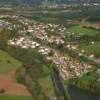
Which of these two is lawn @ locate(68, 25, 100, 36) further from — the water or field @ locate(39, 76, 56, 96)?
field @ locate(39, 76, 56, 96)

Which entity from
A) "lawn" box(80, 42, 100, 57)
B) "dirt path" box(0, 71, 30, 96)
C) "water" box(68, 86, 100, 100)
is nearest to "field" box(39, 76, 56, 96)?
"dirt path" box(0, 71, 30, 96)

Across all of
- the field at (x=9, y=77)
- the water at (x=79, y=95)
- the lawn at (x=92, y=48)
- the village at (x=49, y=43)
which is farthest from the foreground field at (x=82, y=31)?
the water at (x=79, y=95)

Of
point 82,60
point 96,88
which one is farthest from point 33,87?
point 82,60

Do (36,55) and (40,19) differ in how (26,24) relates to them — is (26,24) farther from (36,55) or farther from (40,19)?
(36,55)

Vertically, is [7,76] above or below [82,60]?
above

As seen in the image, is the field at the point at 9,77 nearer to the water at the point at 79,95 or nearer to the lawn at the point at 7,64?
the lawn at the point at 7,64
